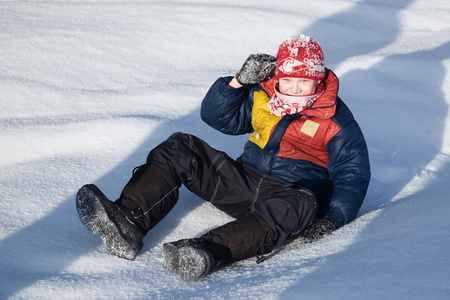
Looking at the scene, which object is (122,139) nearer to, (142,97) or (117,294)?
(142,97)

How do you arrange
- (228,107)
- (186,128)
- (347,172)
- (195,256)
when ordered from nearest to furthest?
1. (195,256)
2. (347,172)
3. (228,107)
4. (186,128)

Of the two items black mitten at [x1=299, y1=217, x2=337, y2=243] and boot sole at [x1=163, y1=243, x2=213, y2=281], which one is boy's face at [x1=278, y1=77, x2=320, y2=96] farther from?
boot sole at [x1=163, y1=243, x2=213, y2=281]

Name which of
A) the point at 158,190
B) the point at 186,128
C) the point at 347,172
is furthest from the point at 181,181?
the point at 186,128

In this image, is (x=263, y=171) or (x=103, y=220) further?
(x=263, y=171)

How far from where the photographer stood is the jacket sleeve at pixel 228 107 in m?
2.23

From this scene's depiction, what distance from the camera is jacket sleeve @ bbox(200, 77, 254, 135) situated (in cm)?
223

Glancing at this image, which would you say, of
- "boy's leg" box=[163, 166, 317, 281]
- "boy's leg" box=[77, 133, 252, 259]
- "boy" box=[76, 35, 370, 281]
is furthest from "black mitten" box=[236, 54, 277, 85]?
"boy's leg" box=[163, 166, 317, 281]

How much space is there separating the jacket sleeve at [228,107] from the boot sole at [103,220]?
2.21 ft

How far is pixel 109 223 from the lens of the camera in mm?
1785

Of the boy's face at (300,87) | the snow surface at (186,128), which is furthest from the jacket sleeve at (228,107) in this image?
the snow surface at (186,128)

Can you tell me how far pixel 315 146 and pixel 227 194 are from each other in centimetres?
40

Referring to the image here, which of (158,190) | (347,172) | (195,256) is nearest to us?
(195,256)

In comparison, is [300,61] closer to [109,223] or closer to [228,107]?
[228,107]

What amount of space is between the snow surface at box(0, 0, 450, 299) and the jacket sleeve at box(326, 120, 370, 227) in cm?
9
